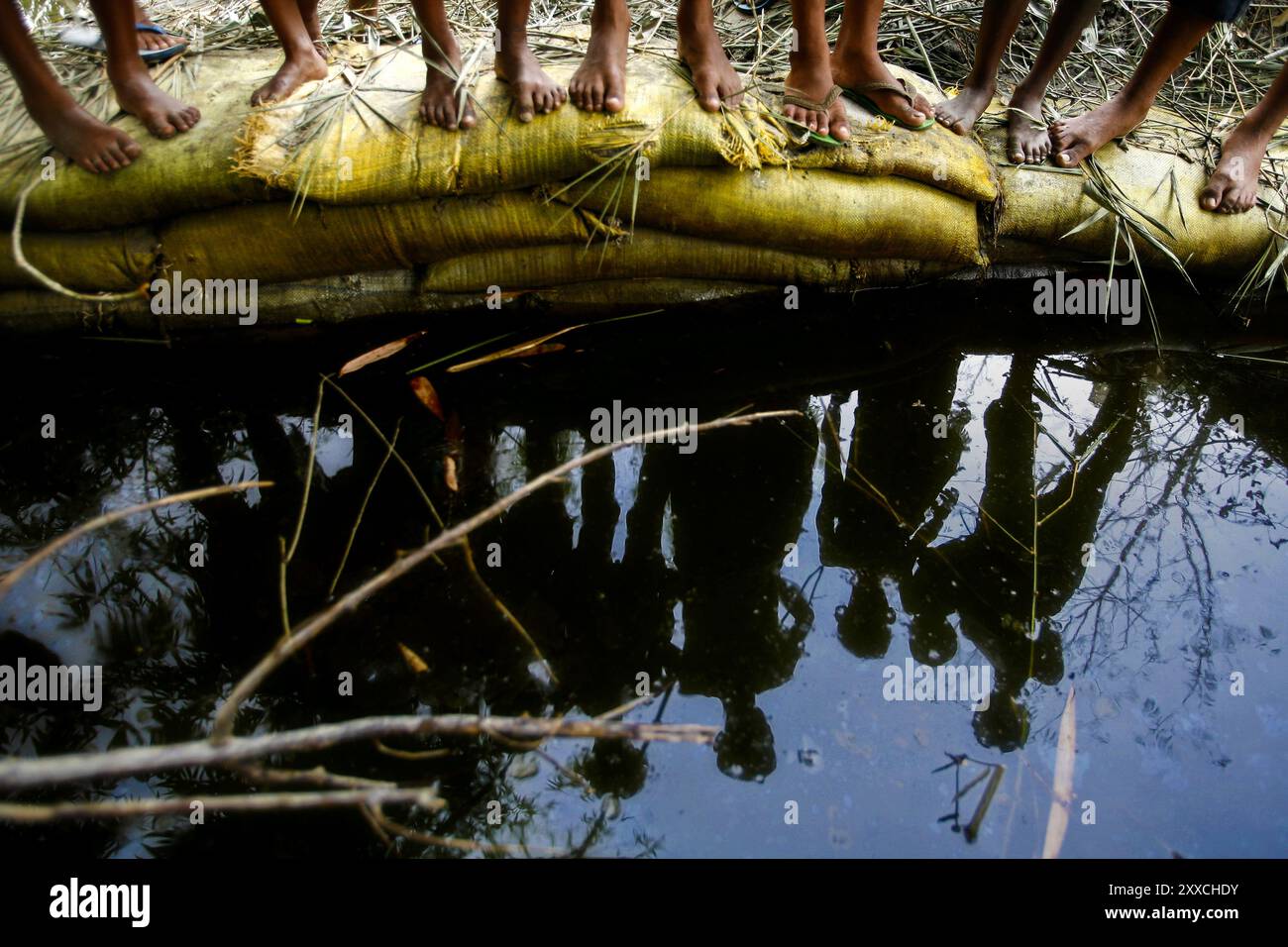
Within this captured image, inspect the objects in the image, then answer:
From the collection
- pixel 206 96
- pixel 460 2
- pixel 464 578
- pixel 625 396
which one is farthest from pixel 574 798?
pixel 460 2

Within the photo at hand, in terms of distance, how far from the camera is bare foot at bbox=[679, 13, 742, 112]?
2.76m

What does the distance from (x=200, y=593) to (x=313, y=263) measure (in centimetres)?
131

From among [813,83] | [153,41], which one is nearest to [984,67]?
[813,83]

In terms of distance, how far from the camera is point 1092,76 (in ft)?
11.7

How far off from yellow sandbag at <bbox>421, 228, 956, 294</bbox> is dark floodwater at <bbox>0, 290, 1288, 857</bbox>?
183 mm

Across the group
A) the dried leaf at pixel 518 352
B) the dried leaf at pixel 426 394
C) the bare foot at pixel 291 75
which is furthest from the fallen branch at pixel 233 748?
the bare foot at pixel 291 75

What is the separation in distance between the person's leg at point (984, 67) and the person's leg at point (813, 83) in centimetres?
53

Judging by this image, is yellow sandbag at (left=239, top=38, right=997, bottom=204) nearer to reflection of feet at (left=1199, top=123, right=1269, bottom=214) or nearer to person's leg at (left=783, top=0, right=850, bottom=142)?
person's leg at (left=783, top=0, right=850, bottom=142)

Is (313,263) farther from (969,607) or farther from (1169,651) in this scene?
(1169,651)

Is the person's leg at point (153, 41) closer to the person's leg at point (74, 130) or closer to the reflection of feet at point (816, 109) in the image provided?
the person's leg at point (74, 130)

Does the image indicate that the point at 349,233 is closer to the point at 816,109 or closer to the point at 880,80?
the point at 816,109

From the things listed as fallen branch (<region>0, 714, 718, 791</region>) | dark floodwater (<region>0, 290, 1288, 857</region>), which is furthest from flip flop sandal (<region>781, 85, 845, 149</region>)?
fallen branch (<region>0, 714, 718, 791</region>)

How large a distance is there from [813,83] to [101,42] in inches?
104
